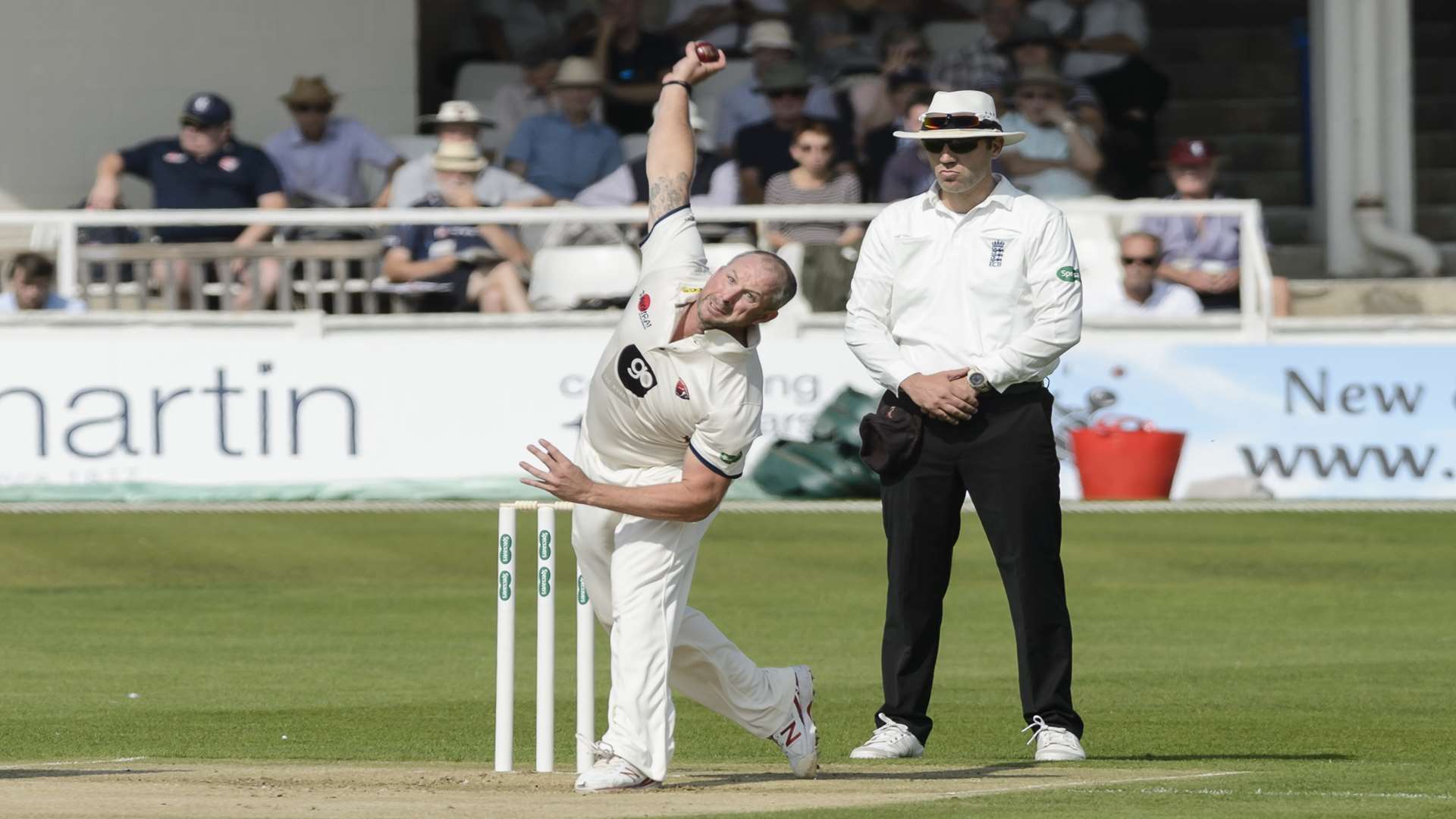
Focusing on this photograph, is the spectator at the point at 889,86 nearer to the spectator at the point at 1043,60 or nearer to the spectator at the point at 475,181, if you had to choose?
the spectator at the point at 1043,60

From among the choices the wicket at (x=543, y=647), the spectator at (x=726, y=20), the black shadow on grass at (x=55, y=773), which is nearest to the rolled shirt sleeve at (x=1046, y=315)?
the wicket at (x=543, y=647)

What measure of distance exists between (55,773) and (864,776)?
2318 mm

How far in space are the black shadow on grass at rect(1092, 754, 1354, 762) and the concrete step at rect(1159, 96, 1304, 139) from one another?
49.2ft

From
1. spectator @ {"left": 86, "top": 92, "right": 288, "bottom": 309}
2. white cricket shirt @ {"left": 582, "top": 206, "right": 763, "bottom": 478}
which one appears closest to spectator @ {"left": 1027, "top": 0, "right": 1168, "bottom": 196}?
spectator @ {"left": 86, "top": 92, "right": 288, "bottom": 309}

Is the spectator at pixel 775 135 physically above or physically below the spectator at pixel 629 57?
below

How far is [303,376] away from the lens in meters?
16.5

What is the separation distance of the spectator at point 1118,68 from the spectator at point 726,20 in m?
2.12

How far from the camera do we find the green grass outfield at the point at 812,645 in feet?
27.9

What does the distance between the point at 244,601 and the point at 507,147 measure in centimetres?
715

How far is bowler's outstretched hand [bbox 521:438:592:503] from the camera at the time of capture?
6.86m

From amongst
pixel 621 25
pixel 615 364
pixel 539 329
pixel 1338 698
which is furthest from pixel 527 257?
pixel 615 364

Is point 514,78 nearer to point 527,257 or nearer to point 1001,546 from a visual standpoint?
point 527,257

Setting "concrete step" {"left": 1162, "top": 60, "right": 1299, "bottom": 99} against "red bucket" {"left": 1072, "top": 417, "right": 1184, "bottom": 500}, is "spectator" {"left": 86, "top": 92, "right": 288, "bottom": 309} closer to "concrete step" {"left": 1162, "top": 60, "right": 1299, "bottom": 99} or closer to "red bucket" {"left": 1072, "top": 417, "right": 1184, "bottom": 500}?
"red bucket" {"left": 1072, "top": 417, "right": 1184, "bottom": 500}

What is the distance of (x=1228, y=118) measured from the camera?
75.3 ft
